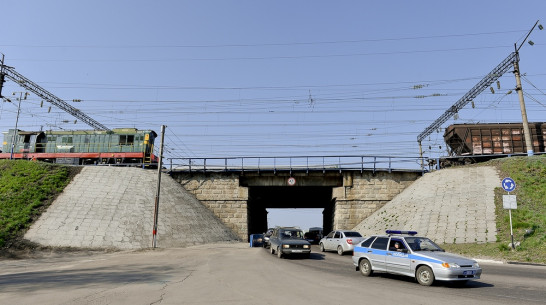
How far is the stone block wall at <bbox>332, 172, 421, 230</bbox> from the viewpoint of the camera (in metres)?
32.6

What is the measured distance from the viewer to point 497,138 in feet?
104

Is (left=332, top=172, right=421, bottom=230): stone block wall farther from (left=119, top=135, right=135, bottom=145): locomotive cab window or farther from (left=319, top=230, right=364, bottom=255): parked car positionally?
(left=119, top=135, right=135, bottom=145): locomotive cab window

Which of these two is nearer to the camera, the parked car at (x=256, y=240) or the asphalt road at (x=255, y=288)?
the asphalt road at (x=255, y=288)

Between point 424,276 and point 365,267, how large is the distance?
231 centimetres

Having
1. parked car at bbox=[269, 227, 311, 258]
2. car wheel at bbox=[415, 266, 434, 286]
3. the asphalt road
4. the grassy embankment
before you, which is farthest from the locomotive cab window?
car wheel at bbox=[415, 266, 434, 286]

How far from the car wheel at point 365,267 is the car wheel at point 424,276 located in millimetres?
1860

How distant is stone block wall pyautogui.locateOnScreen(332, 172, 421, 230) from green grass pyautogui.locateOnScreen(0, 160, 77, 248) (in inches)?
1015

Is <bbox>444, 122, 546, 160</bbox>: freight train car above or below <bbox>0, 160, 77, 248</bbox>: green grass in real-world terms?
above

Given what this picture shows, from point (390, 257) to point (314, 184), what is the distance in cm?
2429

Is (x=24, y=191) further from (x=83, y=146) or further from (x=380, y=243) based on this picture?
(x=380, y=243)

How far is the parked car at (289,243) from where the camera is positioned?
1752 centimetres

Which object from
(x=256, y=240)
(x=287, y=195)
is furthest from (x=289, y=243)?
(x=287, y=195)

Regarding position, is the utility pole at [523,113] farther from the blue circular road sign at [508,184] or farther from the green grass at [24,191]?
the green grass at [24,191]

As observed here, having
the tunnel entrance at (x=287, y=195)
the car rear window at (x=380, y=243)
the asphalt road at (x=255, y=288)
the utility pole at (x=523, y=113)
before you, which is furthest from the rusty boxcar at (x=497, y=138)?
the car rear window at (x=380, y=243)
